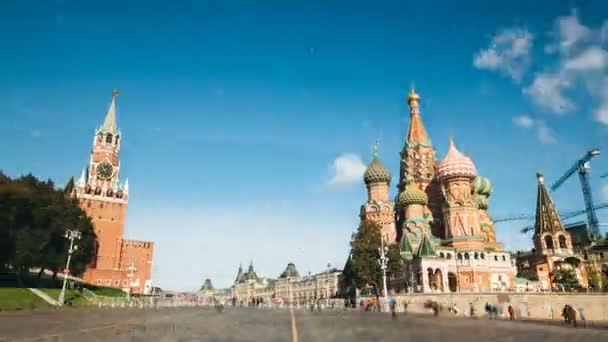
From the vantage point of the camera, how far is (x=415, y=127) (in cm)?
8069

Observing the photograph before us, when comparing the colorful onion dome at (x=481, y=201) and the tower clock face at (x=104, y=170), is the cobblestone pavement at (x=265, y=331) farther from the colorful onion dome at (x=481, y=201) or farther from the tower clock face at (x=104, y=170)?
the tower clock face at (x=104, y=170)

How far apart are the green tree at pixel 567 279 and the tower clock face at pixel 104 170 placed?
88.0m

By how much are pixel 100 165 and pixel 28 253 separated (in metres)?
53.0

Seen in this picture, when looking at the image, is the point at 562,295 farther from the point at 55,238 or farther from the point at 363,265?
the point at 55,238

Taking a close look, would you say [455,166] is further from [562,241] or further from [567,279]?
[567,279]

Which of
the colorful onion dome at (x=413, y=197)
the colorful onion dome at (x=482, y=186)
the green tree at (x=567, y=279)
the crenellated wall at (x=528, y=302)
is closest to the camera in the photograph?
the crenellated wall at (x=528, y=302)

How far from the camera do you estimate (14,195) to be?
44344mm

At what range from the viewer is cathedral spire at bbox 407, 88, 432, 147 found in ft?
258

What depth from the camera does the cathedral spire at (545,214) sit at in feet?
225

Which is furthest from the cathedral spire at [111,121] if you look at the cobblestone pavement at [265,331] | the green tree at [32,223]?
the cobblestone pavement at [265,331]

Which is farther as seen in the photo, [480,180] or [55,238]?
[480,180]

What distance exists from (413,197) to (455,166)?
8566 mm

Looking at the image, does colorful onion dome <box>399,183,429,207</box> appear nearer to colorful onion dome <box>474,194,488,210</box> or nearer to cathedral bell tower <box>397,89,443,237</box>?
cathedral bell tower <box>397,89,443,237</box>

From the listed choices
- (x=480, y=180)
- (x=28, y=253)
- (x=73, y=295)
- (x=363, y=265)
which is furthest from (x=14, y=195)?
(x=480, y=180)
